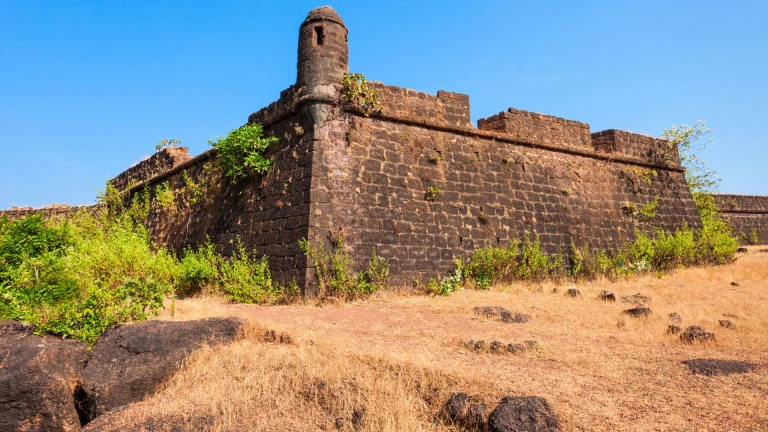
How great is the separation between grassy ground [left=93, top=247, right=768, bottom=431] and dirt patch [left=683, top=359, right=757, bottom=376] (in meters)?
0.09

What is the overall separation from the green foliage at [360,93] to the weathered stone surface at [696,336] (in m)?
6.28

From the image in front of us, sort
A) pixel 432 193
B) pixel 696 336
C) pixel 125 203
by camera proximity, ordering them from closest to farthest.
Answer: pixel 696 336
pixel 432 193
pixel 125 203

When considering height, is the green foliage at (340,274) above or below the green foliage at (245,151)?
below

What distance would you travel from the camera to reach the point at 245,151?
1050cm

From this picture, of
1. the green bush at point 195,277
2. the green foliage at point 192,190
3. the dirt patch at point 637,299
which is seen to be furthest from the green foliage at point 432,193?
the green foliage at point 192,190

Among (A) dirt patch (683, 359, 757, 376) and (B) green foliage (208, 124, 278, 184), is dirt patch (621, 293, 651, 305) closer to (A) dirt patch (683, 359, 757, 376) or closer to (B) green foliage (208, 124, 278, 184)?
(A) dirt patch (683, 359, 757, 376)

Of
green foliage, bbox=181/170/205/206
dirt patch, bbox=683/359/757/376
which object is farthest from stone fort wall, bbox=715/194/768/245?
green foliage, bbox=181/170/205/206

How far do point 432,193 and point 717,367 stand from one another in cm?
602

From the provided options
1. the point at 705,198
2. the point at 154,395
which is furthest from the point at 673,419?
the point at 705,198

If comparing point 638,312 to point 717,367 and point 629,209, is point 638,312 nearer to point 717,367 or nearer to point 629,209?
point 717,367

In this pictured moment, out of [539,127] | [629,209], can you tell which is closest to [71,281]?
[539,127]

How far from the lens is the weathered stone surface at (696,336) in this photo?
6.25m

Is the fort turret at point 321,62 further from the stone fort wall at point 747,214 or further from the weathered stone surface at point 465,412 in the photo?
the stone fort wall at point 747,214

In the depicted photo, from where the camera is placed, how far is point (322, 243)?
29.1ft
